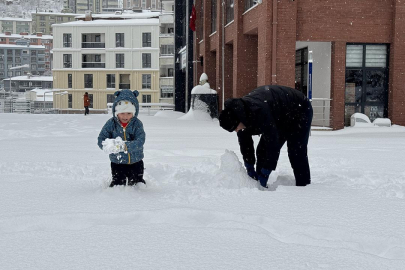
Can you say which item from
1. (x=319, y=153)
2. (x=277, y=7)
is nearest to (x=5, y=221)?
(x=319, y=153)

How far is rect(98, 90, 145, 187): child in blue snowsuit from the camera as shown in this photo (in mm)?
5102

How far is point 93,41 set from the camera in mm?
57938

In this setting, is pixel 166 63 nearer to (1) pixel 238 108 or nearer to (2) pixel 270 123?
(2) pixel 270 123

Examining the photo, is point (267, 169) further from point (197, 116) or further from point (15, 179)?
point (197, 116)

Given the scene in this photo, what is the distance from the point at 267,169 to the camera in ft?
16.8

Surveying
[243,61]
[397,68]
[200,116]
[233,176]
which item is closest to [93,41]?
[200,116]

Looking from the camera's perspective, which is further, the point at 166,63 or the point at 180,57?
the point at 166,63

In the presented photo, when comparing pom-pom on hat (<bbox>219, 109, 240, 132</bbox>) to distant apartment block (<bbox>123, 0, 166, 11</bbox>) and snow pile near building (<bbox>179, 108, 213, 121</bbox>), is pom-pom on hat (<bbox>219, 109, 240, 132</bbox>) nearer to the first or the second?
snow pile near building (<bbox>179, 108, 213, 121</bbox>)

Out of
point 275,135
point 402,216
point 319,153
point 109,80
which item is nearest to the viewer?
point 402,216

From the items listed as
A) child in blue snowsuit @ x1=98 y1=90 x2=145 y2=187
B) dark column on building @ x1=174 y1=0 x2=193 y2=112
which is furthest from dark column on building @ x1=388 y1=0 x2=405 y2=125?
dark column on building @ x1=174 y1=0 x2=193 y2=112

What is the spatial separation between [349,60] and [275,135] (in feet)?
41.4

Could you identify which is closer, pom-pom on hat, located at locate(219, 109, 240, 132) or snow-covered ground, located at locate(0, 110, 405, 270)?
snow-covered ground, located at locate(0, 110, 405, 270)

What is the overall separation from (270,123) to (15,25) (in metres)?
160

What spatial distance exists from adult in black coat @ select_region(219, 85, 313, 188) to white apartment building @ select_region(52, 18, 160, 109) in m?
51.4
